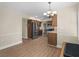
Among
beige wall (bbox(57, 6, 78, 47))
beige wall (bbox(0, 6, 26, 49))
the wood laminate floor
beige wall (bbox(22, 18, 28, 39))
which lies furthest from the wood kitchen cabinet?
beige wall (bbox(22, 18, 28, 39))

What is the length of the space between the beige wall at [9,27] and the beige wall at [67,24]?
2859mm

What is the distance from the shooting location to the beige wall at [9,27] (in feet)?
19.5

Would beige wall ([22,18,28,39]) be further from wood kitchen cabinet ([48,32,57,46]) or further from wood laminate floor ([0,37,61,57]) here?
wood laminate floor ([0,37,61,57])

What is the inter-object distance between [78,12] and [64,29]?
3.96 ft

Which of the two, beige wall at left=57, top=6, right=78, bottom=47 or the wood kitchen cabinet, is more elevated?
beige wall at left=57, top=6, right=78, bottom=47

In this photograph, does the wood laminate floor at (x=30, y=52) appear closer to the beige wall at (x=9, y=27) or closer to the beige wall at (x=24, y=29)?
the beige wall at (x=9, y=27)

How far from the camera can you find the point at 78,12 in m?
5.63

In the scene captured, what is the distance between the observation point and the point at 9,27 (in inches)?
260

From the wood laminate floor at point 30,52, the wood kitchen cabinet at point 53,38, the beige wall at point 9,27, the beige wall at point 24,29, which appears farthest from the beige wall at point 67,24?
the beige wall at point 24,29

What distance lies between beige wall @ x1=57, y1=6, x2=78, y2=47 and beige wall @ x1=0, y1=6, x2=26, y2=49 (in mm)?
2859

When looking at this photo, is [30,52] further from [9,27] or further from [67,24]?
[67,24]

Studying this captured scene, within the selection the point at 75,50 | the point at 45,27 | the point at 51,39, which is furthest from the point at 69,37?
the point at 45,27

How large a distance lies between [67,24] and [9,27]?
3.35 meters

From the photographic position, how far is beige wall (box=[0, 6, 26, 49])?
19.5ft
